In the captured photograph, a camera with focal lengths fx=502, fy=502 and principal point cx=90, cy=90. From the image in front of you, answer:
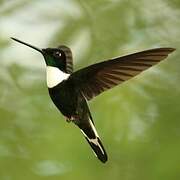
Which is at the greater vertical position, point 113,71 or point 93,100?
point 113,71

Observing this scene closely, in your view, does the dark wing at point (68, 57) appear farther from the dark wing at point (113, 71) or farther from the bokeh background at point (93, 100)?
the bokeh background at point (93, 100)

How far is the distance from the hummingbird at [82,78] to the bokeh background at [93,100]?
370 mm

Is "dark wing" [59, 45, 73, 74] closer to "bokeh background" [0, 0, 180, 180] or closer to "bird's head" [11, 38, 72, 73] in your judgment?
"bird's head" [11, 38, 72, 73]

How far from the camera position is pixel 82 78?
1041 mm

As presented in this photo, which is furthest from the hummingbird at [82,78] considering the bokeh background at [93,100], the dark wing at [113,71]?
the bokeh background at [93,100]

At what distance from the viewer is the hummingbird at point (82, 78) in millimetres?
958

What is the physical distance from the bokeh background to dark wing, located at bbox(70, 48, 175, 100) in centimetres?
47

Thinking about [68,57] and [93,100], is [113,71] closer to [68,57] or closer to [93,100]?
[68,57]

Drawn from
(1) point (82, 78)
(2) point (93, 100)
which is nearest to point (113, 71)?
(1) point (82, 78)

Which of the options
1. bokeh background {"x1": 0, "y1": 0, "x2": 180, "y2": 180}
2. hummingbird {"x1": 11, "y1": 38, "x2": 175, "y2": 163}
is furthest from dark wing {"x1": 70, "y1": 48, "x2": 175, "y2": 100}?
bokeh background {"x1": 0, "y1": 0, "x2": 180, "y2": 180}

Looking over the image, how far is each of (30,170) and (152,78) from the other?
0.47 metres

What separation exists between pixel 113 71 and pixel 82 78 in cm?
8

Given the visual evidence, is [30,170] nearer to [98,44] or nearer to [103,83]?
[98,44]

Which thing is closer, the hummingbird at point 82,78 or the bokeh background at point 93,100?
the hummingbird at point 82,78
